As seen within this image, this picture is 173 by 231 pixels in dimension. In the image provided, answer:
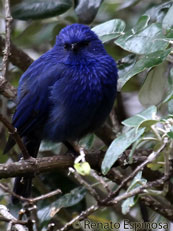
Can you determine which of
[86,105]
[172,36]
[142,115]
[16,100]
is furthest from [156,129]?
[16,100]

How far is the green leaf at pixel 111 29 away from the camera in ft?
9.74

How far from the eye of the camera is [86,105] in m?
3.30

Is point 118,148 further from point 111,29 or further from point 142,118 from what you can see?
point 111,29

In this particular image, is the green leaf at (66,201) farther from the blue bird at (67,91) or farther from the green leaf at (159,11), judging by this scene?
the green leaf at (159,11)

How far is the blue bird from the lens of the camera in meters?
3.32

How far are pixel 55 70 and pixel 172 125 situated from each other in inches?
56.6

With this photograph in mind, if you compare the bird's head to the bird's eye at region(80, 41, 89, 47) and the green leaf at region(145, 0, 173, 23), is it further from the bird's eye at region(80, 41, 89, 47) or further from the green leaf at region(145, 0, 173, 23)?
the green leaf at region(145, 0, 173, 23)

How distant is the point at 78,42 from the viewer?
3.45m

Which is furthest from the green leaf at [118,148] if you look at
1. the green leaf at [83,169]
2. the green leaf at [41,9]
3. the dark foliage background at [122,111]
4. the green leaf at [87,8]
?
the green leaf at [41,9]

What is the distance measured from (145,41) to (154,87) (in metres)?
0.62

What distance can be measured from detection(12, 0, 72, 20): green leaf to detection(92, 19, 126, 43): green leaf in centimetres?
51

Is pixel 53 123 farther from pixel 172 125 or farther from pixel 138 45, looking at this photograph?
pixel 172 125

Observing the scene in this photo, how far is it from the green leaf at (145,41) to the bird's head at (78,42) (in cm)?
69

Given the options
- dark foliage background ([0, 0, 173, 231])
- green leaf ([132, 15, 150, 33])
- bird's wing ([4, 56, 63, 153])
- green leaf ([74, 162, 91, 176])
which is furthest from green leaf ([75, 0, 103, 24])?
green leaf ([74, 162, 91, 176])
